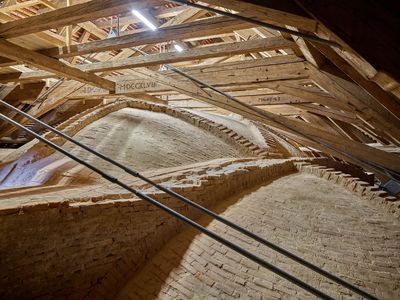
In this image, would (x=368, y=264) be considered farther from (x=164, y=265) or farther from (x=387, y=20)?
(x=387, y=20)

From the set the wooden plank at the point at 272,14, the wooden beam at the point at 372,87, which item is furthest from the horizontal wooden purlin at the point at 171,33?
the wooden plank at the point at 272,14

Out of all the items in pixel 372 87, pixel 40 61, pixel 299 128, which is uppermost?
pixel 40 61

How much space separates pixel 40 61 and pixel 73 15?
2.34m

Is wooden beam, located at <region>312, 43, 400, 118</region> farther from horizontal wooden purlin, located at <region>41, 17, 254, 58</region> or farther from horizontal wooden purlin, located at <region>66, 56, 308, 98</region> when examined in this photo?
horizontal wooden purlin, located at <region>66, 56, 308, 98</region>

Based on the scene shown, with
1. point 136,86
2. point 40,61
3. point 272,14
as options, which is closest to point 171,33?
point 272,14

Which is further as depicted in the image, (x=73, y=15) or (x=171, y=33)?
(x=171, y=33)

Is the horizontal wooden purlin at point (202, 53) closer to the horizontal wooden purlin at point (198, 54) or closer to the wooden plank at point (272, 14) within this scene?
the horizontal wooden purlin at point (198, 54)

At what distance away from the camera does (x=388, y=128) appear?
3270 mm

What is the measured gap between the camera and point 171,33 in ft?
11.1

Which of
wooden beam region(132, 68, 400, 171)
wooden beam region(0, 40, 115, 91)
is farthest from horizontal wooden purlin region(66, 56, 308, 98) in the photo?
wooden beam region(0, 40, 115, 91)

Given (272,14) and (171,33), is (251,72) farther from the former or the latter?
(272,14)

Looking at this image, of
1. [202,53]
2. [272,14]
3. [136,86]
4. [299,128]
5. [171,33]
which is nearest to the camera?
[272,14]

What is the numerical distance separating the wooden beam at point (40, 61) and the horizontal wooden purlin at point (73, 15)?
0.67 metres

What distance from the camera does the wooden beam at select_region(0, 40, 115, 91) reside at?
425 centimetres
